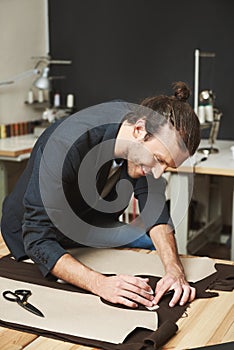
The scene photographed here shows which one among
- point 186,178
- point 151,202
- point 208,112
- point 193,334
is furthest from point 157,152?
point 208,112

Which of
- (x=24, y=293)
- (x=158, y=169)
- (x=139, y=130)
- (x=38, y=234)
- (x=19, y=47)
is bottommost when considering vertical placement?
(x=24, y=293)

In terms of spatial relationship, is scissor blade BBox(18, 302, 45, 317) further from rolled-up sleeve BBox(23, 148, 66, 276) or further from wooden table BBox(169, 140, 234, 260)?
wooden table BBox(169, 140, 234, 260)

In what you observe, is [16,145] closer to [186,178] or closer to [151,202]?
[186,178]

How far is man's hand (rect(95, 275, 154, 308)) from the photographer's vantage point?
133 centimetres

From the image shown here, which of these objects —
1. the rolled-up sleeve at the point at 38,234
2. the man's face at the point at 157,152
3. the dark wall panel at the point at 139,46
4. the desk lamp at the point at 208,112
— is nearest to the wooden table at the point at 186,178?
the desk lamp at the point at 208,112

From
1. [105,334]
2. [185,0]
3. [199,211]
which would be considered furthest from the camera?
[199,211]

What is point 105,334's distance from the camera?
1182 millimetres

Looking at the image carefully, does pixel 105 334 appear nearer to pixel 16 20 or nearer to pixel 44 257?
pixel 44 257

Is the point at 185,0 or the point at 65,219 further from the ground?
the point at 185,0

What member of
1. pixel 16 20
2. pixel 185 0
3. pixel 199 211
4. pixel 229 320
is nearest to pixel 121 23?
pixel 185 0

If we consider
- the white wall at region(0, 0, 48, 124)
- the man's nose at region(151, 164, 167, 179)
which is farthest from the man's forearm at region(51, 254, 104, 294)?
the white wall at region(0, 0, 48, 124)

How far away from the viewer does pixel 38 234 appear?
58.7 inches

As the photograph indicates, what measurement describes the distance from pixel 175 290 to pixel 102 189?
0.52 meters

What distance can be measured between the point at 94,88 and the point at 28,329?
2.79 meters
